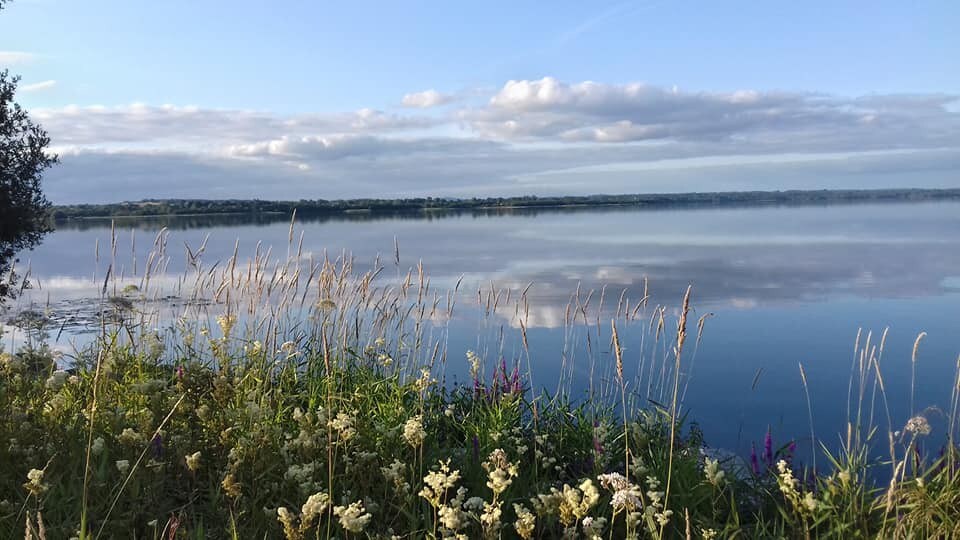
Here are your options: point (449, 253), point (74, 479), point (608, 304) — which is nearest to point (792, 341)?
point (608, 304)

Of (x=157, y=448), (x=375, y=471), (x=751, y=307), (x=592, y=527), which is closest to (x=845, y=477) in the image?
(x=592, y=527)

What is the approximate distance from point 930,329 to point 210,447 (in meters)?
12.7

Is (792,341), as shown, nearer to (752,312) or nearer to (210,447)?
(752,312)

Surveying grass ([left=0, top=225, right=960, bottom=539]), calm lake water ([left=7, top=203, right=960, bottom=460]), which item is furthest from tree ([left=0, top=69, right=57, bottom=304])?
grass ([left=0, top=225, right=960, bottom=539])

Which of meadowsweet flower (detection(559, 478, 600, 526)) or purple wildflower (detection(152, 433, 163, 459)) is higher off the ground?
meadowsweet flower (detection(559, 478, 600, 526))

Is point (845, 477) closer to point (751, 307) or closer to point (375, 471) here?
point (375, 471)

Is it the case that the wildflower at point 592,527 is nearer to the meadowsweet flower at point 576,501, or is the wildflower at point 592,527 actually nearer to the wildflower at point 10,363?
the meadowsweet flower at point 576,501

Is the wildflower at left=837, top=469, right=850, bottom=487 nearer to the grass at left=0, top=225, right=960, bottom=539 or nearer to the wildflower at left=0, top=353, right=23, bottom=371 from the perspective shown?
the grass at left=0, top=225, right=960, bottom=539

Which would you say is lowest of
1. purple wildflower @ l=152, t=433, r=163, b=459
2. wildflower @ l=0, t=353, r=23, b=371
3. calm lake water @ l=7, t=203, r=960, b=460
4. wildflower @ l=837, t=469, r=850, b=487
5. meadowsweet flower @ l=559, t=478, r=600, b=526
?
calm lake water @ l=7, t=203, r=960, b=460

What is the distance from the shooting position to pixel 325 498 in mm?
2598

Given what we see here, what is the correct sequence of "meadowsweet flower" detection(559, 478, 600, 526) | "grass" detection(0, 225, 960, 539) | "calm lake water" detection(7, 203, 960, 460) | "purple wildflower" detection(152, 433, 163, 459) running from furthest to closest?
1. "calm lake water" detection(7, 203, 960, 460)
2. "purple wildflower" detection(152, 433, 163, 459)
3. "grass" detection(0, 225, 960, 539)
4. "meadowsweet flower" detection(559, 478, 600, 526)

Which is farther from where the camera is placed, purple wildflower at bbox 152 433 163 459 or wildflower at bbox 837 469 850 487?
purple wildflower at bbox 152 433 163 459

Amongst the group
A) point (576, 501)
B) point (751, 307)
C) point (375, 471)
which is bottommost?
point (751, 307)

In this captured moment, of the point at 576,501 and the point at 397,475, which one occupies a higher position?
the point at 576,501
